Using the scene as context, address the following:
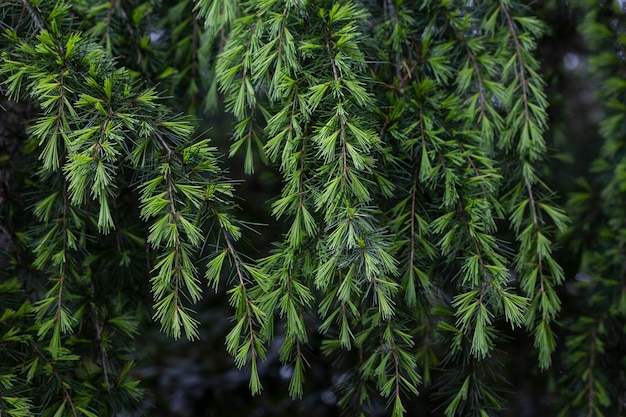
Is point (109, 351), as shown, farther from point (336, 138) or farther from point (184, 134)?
point (336, 138)

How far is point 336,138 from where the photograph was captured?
3.16 feet

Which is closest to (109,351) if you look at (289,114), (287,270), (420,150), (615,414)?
(287,270)

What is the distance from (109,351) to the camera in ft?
4.06

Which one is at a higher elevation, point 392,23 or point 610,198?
point 392,23

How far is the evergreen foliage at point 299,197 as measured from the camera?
979 millimetres

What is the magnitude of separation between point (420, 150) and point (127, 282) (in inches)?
29.3

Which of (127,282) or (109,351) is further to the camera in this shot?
(127,282)

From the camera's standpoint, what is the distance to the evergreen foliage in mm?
979

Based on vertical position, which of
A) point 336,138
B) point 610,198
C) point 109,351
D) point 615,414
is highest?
point 336,138

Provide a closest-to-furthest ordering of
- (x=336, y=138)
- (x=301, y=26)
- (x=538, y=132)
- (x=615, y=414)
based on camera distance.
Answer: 1. (x=336, y=138)
2. (x=301, y=26)
3. (x=538, y=132)
4. (x=615, y=414)

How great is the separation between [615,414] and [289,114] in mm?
1154

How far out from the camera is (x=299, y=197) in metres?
1.01

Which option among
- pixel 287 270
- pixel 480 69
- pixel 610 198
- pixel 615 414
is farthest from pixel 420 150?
pixel 615 414

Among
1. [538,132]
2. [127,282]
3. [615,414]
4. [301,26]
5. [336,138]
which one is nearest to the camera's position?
[336,138]
